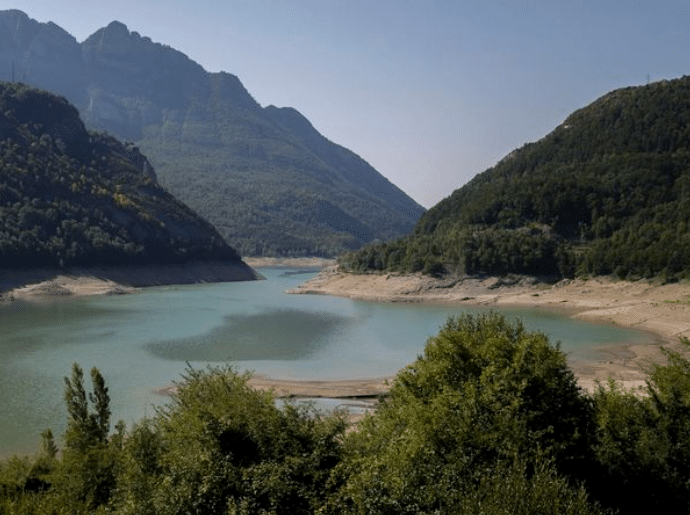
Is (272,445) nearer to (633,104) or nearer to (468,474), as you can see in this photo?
(468,474)

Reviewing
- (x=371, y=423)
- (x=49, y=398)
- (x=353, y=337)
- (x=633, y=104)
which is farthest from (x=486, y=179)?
(x=371, y=423)

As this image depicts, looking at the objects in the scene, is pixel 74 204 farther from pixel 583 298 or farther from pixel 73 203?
pixel 583 298

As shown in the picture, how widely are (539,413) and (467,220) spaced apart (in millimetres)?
130393

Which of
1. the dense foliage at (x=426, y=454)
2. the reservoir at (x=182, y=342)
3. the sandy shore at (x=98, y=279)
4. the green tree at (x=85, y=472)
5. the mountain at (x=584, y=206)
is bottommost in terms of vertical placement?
the reservoir at (x=182, y=342)

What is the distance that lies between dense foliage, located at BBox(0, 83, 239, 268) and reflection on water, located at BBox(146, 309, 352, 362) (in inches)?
2172

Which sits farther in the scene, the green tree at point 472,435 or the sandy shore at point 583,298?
the sandy shore at point 583,298

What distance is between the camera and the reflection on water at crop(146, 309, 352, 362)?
56.5m

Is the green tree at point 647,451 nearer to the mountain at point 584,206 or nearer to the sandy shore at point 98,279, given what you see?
the mountain at point 584,206

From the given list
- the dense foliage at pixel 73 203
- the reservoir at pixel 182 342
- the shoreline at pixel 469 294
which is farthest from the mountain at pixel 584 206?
the dense foliage at pixel 73 203

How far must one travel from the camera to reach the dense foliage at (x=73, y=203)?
406 ft

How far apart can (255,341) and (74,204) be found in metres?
92.7

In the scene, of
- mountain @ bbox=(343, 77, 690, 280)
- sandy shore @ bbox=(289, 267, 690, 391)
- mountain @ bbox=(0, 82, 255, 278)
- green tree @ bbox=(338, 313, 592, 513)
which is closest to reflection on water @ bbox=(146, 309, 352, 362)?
sandy shore @ bbox=(289, 267, 690, 391)

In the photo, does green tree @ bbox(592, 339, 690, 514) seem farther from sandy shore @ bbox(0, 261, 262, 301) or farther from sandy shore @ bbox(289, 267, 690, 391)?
sandy shore @ bbox(0, 261, 262, 301)

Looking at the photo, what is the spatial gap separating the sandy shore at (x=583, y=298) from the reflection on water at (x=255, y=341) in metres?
24.9
